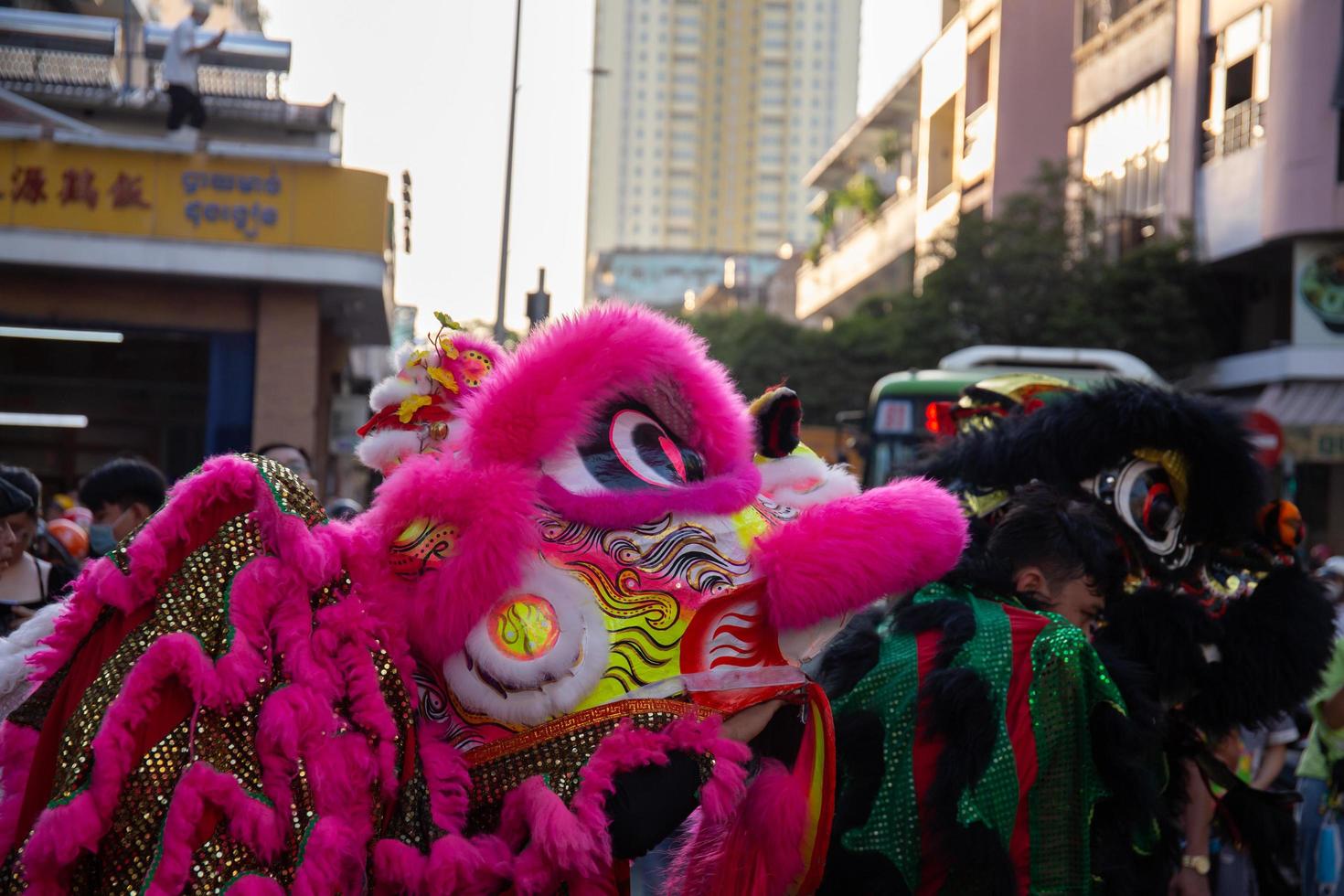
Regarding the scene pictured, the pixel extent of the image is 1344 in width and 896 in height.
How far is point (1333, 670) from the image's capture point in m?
5.24

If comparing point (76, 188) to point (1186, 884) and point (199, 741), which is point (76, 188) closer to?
point (1186, 884)

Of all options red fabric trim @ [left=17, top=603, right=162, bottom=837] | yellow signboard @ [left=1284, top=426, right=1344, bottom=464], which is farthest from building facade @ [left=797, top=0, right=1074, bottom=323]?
red fabric trim @ [left=17, top=603, right=162, bottom=837]

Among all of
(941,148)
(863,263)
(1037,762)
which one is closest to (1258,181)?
(941,148)

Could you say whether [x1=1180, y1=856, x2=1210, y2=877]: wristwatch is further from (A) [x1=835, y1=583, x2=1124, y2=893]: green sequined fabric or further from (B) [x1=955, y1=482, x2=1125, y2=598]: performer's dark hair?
(A) [x1=835, y1=583, x2=1124, y2=893]: green sequined fabric

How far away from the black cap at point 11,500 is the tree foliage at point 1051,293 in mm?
19606

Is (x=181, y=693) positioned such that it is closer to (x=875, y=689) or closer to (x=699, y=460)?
(x=699, y=460)

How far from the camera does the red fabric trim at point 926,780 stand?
2.82 metres

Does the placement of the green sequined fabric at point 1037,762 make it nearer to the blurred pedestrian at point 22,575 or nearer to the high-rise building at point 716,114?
the blurred pedestrian at point 22,575

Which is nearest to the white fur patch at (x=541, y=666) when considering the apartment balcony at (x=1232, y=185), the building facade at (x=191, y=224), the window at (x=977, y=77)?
the building facade at (x=191, y=224)

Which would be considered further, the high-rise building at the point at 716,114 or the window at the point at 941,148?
the high-rise building at the point at 716,114

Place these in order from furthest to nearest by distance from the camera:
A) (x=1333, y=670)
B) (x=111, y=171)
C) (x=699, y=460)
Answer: (x=111, y=171) → (x=1333, y=670) → (x=699, y=460)

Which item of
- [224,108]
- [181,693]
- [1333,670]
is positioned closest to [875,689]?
[181,693]

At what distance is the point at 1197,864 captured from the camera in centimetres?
377

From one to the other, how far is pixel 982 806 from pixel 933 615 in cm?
41
